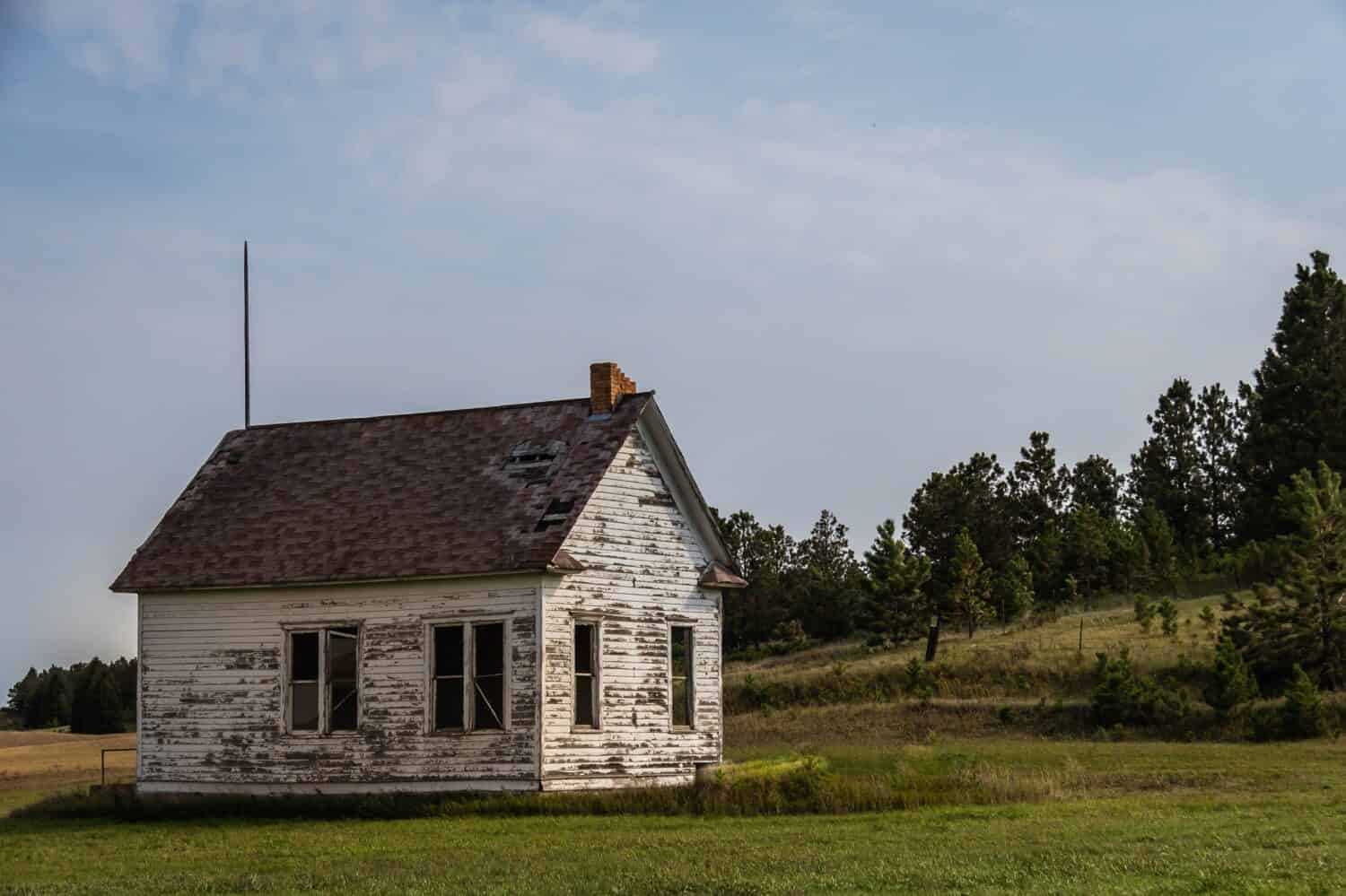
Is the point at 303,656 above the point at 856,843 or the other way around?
above

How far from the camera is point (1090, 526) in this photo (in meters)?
67.0

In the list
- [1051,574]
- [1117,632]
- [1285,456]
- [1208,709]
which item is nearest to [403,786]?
[1208,709]

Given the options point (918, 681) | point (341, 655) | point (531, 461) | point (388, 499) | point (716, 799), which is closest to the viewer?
point (716, 799)

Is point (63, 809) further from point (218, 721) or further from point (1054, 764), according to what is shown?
point (1054, 764)

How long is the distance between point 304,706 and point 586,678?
15.2 ft

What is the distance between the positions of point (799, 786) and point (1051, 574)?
4637 cm

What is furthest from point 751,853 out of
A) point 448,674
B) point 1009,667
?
point 1009,667

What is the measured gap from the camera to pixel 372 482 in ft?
91.6

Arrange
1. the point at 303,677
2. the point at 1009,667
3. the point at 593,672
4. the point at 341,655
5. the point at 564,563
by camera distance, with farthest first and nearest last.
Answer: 1. the point at 1009,667
2. the point at 303,677
3. the point at 341,655
4. the point at 593,672
5. the point at 564,563

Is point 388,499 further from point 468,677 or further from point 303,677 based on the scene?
point 468,677

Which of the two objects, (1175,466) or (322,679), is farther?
(1175,466)

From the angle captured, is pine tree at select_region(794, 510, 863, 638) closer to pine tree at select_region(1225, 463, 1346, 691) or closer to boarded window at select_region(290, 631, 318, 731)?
pine tree at select_region(1225, 463, 1346, 691)

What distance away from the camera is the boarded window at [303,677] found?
26.1m

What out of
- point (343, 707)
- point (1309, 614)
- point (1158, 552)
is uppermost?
point (1158, 552)
